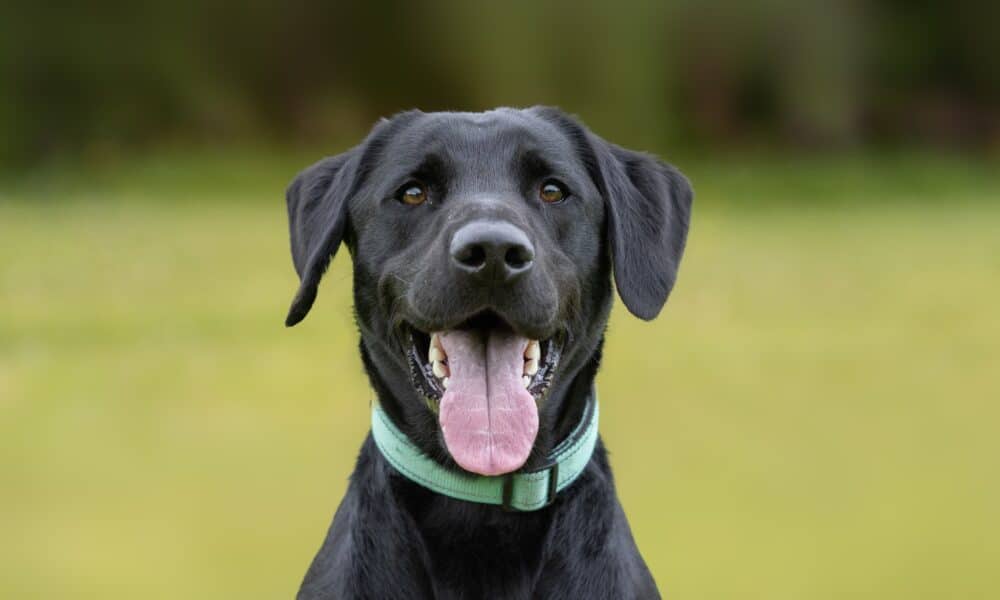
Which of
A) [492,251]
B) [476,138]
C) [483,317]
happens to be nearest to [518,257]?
[492,251]

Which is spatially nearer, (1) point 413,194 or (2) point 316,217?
(1) point 413,194

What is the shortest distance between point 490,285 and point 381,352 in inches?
20.1

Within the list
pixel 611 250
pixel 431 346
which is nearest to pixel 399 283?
pixel 431 346

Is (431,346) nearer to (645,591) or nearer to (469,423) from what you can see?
(469,423)

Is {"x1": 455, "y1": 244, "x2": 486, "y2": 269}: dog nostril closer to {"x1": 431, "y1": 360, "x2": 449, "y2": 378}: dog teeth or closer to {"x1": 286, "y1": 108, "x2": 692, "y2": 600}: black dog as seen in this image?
{"x1": 286, "y1": 108, "x2": 692, "y2": 600}: black dog

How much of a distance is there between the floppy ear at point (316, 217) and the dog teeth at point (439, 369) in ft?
1.62

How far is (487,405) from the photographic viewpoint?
304cm

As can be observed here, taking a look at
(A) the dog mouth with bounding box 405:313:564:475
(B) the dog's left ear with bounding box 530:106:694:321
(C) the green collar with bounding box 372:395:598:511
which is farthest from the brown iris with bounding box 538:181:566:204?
(C) the green collar with bounding box 372:395:598:511

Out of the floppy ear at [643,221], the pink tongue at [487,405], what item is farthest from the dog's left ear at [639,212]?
the pink tongue at [487,405]

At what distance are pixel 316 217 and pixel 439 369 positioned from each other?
731mm

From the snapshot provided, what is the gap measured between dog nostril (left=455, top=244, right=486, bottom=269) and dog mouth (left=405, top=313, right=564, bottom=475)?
0.69 feet

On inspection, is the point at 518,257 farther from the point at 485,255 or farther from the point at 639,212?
the point at 639,212

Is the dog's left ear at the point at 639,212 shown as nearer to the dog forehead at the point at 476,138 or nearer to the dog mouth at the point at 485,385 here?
the dog forehead at the point at 476,138

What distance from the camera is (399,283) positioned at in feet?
10.3
